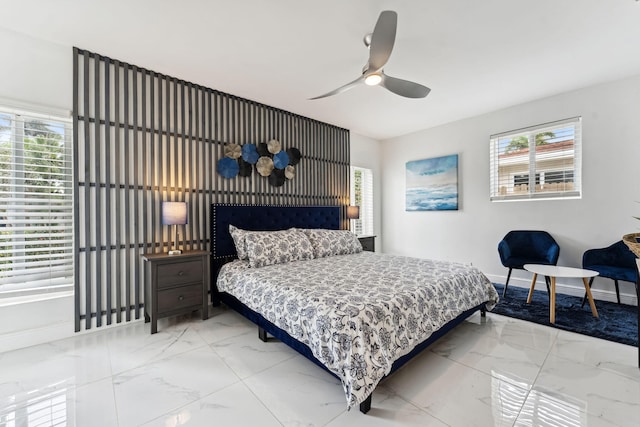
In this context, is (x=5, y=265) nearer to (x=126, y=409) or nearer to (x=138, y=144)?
(x=138, y=144)

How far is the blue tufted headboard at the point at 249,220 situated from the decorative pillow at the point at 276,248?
1.30ft

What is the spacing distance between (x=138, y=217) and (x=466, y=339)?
3586 mm

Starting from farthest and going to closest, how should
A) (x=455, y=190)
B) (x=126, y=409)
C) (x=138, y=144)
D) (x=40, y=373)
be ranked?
(x=455, y=190), (x=138, y=144), (x=40, y=373), (x=126, y=409)

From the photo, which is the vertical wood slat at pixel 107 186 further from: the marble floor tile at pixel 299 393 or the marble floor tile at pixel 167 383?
the marble floor tile at pixel 299 393

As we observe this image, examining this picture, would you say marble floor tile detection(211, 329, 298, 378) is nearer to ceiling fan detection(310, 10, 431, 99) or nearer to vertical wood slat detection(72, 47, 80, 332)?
vertical wood slat detection(72, 47, 80, 332)

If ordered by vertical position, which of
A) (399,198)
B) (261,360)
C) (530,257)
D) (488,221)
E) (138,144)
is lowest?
(261,360)

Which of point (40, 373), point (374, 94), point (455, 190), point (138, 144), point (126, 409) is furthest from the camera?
point (455, 190)

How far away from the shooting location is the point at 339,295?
190cm

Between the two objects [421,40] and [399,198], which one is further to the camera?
[399,198]

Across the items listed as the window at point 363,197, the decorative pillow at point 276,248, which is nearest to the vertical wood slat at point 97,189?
the decorative pillow at point 276,248

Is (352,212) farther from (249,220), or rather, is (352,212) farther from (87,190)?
(87,190)

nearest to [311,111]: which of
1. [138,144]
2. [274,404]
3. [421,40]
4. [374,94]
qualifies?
[374,94]

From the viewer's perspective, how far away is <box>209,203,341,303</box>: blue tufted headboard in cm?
330

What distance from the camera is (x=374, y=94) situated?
3580 millimetres
